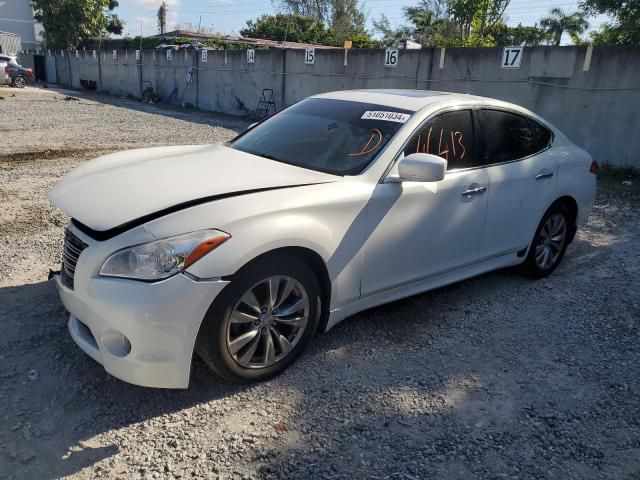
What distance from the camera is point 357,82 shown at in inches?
632

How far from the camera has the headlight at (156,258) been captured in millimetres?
2488

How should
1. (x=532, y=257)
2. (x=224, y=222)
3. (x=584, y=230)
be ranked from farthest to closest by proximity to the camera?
(x=584, y=230) → (x=532, y=257) → (x=224, y=222)

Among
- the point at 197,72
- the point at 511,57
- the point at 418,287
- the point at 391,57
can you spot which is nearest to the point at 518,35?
the point at 197,72

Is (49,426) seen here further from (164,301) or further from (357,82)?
(357,82)

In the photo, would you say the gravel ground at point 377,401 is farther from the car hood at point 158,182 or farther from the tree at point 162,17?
the tree at point 162,17

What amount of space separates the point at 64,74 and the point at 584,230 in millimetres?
38396

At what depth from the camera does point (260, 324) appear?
286cm

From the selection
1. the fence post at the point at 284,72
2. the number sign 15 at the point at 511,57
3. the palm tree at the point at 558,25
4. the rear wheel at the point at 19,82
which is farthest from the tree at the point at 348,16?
the number sign 15 at the point at 511,57

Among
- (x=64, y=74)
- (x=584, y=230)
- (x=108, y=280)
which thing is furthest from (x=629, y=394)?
(x=64, y=74)

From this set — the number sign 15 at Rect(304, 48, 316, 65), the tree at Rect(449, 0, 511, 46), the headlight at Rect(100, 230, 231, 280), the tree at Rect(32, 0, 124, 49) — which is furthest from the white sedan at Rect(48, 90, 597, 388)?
the tree at Rect(32, 0, 124, 49)

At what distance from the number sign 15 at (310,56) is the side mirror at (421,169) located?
15.2 metres

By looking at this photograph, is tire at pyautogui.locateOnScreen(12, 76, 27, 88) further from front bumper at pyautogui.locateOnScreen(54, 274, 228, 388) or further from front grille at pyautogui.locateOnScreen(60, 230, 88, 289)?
front bumper at pyautogui.locateOnScreen(54, 274, 228, 388)

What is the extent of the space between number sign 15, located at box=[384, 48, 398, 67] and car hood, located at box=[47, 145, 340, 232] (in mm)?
12108

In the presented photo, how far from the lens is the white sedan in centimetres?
252
